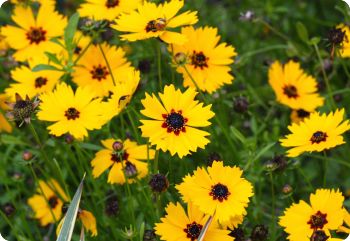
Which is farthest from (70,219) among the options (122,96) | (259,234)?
(259,234)

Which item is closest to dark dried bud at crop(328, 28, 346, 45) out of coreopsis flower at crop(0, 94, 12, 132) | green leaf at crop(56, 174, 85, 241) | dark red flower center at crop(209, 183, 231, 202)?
dark red flower center at crop(209, 183, 231, 202)

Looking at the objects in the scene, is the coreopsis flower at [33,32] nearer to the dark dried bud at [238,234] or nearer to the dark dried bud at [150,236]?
the dark dried bud at [150,236]

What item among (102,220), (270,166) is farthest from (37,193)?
(270,166)

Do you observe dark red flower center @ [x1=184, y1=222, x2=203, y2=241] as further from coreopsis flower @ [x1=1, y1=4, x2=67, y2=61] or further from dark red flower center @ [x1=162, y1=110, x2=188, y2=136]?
coreopsis flower @ [x1=1, y1=4, x2=67, y2=61]

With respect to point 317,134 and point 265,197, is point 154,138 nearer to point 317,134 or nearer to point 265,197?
point 317,134

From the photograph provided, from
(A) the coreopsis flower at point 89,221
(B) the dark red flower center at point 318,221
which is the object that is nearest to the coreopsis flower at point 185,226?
(B) the dark red flower center at point 318,221

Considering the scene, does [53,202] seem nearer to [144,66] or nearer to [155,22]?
[144,66]
